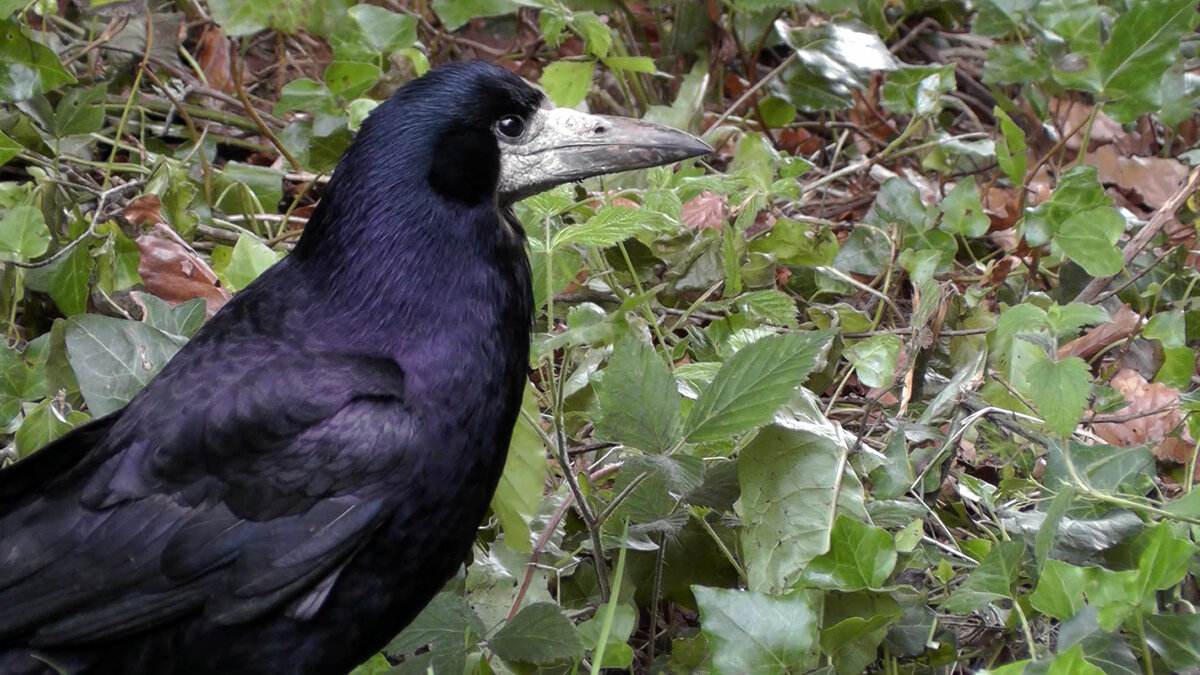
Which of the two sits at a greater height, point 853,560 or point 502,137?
point 502,137

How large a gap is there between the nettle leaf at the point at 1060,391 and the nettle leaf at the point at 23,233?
165 cm

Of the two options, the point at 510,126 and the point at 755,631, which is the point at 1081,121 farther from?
the point at 755,631

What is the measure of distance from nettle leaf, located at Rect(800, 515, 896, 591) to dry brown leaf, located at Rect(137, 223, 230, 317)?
138cm

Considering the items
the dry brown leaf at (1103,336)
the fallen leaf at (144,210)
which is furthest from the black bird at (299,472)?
the dry brown leaf at (1103,336)

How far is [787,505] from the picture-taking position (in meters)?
2.06

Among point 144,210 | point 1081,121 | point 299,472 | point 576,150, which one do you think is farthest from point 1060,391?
point 1081,121

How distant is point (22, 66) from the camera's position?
286 cm

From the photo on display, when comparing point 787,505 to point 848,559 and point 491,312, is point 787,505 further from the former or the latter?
point 491,312

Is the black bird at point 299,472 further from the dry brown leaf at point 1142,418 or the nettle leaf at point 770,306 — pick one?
the dry brown leaf at point 1142,418

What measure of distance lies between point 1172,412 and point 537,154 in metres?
1.24

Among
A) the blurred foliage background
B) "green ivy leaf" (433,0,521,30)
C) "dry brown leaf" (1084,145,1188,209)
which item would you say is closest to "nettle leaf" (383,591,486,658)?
the blurred foliage background

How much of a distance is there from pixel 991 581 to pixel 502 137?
0.94 metres

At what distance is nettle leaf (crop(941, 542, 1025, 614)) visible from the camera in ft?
6.31

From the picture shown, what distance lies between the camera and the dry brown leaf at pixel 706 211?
2.94m
